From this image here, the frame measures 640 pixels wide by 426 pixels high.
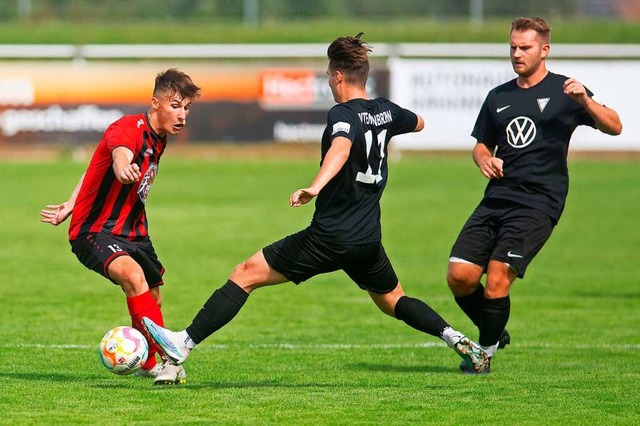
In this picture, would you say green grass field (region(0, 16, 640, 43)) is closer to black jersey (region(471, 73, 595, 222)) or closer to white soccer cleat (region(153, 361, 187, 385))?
black jersey (region(471, 73, 595, 222))

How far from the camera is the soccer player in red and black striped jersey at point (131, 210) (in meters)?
7.40

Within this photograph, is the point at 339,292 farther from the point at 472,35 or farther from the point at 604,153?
the point at 472,35

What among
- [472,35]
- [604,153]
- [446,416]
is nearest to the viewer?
[446,416]

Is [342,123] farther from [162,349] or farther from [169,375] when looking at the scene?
[169,375]

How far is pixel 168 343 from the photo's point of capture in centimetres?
710

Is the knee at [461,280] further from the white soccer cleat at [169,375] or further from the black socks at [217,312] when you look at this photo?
the white soccer cleat at [169,375]

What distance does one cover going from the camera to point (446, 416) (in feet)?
21.3

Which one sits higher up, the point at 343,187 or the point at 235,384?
the point at 343,187

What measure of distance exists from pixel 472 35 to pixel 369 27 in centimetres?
277

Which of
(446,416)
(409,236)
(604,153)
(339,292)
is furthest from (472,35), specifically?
(446,416)

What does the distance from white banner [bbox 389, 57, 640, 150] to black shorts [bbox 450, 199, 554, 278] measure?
1789 cm

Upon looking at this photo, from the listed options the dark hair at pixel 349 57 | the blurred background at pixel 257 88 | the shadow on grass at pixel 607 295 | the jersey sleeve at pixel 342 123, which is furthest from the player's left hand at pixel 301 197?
the blurred background at pixel 257 88

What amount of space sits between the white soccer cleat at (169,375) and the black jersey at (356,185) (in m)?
1.20

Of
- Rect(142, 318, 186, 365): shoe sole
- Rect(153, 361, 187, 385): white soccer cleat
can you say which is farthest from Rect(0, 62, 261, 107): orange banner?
Rect(142, 318, 186, 365): shoe sole
